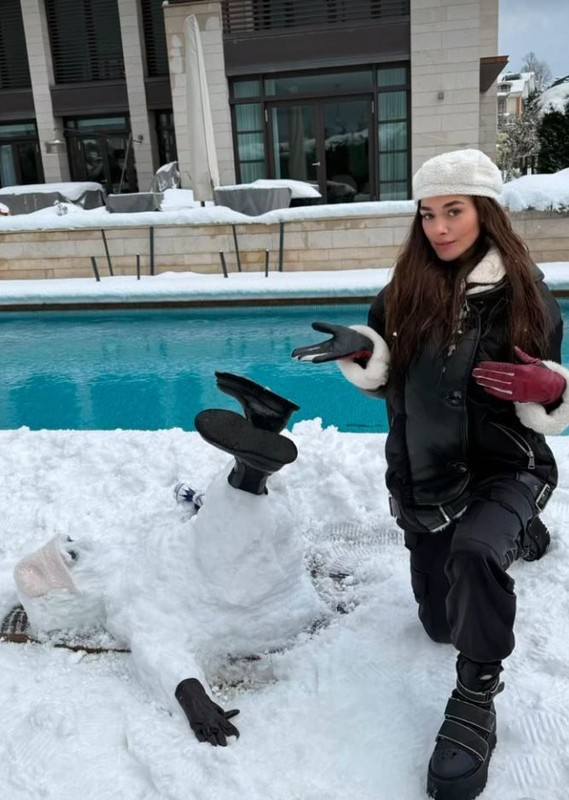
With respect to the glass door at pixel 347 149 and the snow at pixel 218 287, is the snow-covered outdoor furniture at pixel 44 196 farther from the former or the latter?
the glass door at pixel 347 149

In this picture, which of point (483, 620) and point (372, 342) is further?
point (372, 342)

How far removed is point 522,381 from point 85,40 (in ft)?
57.3

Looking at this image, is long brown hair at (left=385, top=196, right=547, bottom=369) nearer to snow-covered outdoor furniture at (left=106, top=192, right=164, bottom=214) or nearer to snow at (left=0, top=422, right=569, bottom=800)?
snow at (left=0, top=422, right=569, bottom=800)

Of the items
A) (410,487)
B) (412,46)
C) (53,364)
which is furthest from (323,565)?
(412,46)

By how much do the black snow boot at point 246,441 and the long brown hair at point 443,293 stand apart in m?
0.43

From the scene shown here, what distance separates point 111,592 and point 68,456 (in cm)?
159

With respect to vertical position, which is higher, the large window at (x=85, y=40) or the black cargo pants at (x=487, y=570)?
the large window at (x=85, y=40)

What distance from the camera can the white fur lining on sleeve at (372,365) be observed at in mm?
1960

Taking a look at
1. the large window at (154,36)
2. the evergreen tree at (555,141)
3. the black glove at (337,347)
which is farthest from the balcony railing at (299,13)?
the black glove at (337,347)

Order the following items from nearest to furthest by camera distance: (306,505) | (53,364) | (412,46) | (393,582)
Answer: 1. (393,582)
2. (306,505)
3. (53,364)
4. (412,46)

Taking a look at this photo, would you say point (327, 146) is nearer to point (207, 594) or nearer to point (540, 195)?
point (540, 195)

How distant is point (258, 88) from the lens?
13719mm

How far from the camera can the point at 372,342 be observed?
1.97 m

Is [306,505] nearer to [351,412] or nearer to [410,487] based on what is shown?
[410,487]
